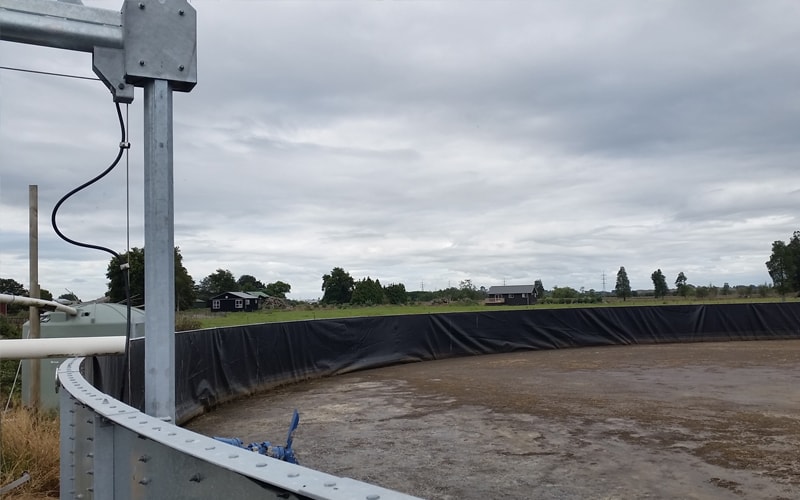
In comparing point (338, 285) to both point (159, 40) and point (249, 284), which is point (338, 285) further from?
point (159, 40)

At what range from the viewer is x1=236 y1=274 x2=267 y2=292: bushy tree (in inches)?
5098

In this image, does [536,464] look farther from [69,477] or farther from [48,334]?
[48,334]

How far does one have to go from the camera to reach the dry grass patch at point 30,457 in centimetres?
493

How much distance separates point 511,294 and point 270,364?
102895 mm

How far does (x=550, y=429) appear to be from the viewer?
9008mm

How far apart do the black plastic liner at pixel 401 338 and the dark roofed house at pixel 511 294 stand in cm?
8307

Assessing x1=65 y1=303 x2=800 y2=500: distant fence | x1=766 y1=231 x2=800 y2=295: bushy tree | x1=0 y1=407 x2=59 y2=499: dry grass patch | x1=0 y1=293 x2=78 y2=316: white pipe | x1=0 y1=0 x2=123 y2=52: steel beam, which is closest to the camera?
x1=65 y1=303 x2=800 y2=500: distant fence

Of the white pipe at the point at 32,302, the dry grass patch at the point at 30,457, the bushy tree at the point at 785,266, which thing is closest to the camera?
the dry grass patch at the point at 30,457

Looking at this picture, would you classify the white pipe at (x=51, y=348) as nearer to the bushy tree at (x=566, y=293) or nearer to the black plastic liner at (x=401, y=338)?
the black plastic liner at (x=401, y=338)

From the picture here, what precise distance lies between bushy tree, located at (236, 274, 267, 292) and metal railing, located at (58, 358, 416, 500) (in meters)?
128

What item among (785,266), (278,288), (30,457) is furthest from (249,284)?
(30,457)

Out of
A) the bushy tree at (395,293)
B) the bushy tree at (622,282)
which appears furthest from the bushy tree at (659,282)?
the bushy tree at (395,293)

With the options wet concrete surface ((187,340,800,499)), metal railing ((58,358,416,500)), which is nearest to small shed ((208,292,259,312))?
wet concrete surface ((187,340,800,499))

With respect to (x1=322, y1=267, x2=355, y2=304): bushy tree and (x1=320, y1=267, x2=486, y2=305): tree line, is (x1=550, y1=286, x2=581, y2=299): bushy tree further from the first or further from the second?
(x1=322, y1=267, x2=355, y2=304): bushy tree
